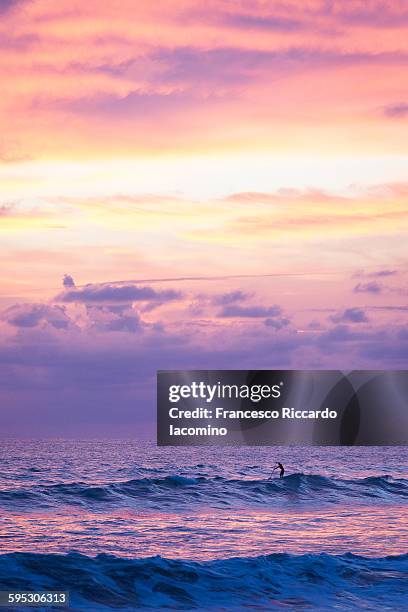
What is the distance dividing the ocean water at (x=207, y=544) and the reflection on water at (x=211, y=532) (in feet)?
0.21

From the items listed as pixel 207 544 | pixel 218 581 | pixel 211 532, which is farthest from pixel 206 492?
pixel 218 581

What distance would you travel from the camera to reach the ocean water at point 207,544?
2739cm

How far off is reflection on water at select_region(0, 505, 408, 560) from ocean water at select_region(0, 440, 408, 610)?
2.5 inches

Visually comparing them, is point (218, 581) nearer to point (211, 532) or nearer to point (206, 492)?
point (211, 532)

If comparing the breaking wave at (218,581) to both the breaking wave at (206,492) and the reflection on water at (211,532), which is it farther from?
the breaking wave at (206,492)

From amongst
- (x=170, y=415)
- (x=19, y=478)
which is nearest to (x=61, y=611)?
(x=170, y=415)

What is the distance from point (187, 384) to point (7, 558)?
406 inches

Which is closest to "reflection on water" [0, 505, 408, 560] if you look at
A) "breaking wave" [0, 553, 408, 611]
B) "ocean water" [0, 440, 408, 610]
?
"ocean water" [0, 440, 408, 610]

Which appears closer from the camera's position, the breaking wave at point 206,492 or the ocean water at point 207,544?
the ocean water at point 207,544

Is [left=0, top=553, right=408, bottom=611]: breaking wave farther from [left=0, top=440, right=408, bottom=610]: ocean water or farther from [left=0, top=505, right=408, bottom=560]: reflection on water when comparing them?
[left=0, top=505, right=408, bottom=560]: reflection on water

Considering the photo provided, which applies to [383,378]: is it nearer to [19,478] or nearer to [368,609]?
[368,609]

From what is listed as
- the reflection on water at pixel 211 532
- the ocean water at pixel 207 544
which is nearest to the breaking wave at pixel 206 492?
the ocean water at pixel 207 544

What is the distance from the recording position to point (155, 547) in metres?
34.6

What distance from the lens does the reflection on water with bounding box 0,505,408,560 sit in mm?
33844
